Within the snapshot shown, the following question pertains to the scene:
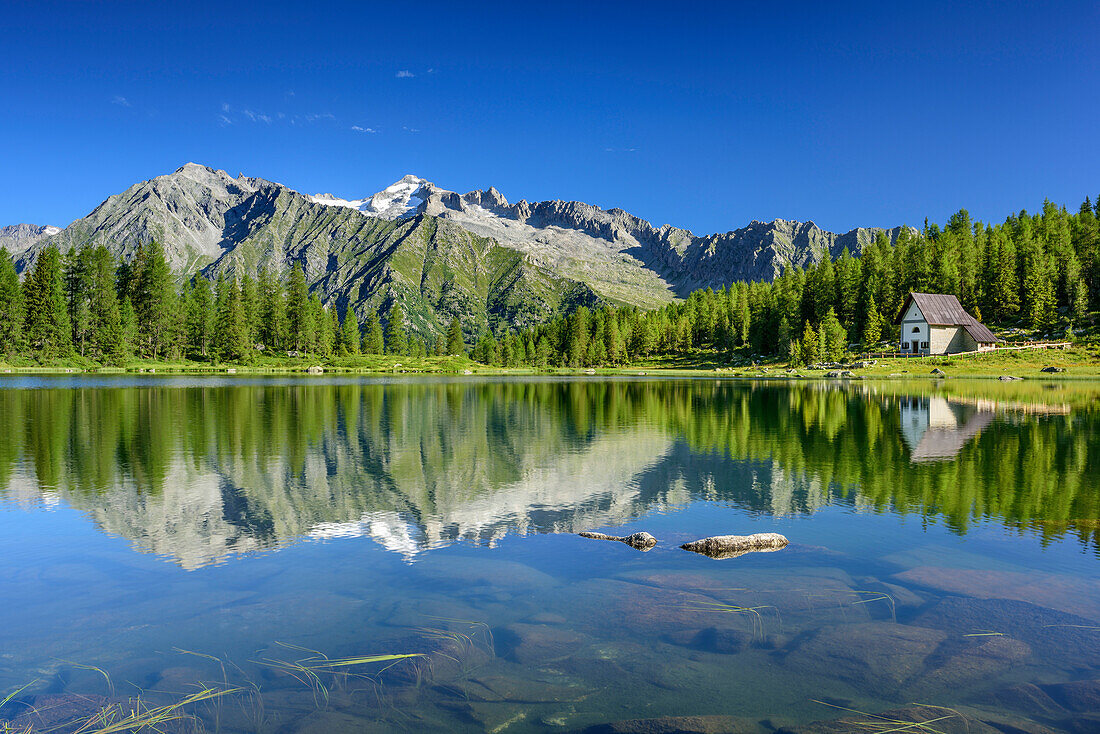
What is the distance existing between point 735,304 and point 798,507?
527 feet

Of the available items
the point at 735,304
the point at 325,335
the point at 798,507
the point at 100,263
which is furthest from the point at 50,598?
the point at 735,304

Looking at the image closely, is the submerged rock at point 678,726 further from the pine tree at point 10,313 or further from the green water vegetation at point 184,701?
the pine tree at point 10,313

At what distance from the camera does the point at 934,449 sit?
28.6 meters

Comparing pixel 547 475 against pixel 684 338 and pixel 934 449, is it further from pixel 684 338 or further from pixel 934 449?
pixel 684 338

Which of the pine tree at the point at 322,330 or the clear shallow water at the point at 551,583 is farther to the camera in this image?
the pine tree at the point at 322,330

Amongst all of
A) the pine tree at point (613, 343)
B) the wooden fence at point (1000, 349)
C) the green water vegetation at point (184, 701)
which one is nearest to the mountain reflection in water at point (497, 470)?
the green water vegetation at point (184, 701)

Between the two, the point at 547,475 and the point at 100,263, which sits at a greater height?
the point at 100,263

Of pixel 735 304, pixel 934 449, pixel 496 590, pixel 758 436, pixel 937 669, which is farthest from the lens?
pixel 735 304

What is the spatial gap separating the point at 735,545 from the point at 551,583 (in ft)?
16.6

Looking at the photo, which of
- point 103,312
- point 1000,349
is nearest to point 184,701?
point 103,312

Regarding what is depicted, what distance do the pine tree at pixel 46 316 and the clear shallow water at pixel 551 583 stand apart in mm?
105319

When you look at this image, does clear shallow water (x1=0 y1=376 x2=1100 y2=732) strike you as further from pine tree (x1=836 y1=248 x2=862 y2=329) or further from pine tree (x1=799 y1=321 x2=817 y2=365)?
pine tree (x1=836 y1=248 x2=862 y2=329)

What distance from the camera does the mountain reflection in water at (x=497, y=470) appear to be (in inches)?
675

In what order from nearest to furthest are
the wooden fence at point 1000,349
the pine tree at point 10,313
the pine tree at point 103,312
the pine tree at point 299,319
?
the pine tree at point 10,313, the wooden fence at point 1000,349, the pine tree at point 103,312, the pine tree at point 299,319
